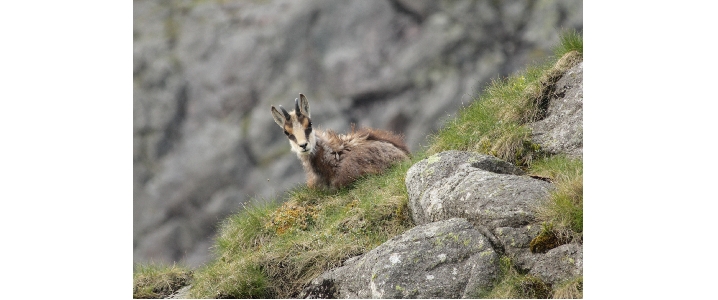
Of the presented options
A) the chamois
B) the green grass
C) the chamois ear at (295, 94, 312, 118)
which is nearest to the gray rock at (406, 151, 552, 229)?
the green grass

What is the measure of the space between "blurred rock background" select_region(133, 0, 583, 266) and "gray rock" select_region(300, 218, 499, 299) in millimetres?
18200

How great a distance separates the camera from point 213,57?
27.1 metres

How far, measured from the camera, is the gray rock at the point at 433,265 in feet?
21.4

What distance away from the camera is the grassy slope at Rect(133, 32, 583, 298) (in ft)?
26.7

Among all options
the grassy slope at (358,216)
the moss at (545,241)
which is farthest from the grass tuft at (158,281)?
the moss at (545,241)

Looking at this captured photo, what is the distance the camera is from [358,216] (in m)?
9.48

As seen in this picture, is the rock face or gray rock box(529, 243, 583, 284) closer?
gray rock box(529, 243, 583, 284)

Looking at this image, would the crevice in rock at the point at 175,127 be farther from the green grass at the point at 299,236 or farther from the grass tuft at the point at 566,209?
the grass tuft at the point at 566,209

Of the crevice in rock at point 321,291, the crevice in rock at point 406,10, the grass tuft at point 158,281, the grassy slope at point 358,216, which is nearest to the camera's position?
the crevice in rock at point 321,291

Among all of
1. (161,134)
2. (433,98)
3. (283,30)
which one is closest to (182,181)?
(161,134)

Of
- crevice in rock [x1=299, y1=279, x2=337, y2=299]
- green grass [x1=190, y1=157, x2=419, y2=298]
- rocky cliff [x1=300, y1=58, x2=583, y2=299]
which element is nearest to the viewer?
rocky cliff [x1=300, y1=58, x2=583, y2=299]

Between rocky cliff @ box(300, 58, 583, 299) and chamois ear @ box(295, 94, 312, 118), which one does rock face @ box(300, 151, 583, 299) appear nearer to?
rocky cliff @ box(300, 58, 583, 299)

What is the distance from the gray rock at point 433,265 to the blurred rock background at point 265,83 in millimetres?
18200

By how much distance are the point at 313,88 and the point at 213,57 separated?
12.3ft
